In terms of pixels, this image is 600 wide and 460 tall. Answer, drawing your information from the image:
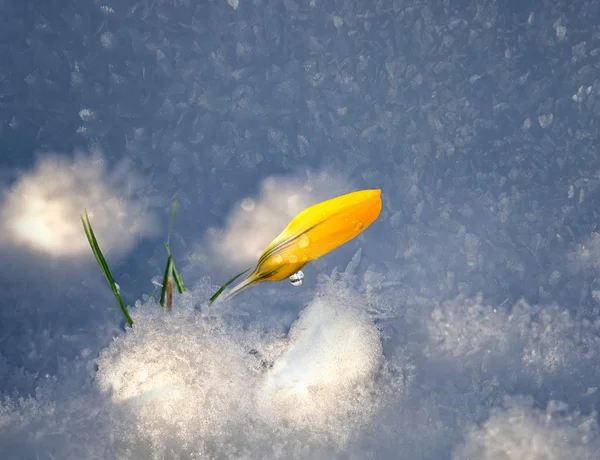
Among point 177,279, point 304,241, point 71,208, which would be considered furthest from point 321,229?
point 71,208

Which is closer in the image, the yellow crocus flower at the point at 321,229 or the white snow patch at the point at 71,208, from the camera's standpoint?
the yellow crocus flower at the point at 321,229

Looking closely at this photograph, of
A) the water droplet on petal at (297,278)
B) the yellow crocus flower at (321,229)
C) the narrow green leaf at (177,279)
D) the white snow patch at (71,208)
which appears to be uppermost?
the white snow patch at (71,208)

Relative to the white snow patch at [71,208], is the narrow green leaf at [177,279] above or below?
below

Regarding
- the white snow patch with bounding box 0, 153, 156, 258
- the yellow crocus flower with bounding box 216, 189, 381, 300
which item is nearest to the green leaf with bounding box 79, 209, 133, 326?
the white snow patch with bounding box 0, 153, 156, 258

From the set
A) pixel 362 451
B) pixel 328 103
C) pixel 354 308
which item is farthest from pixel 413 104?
pixel 362 451

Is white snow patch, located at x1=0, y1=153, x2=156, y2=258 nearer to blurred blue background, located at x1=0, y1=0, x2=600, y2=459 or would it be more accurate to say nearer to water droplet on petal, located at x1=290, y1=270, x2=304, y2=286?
blurred blue background, located at x1=0, y1=0, x2=600, y2=459

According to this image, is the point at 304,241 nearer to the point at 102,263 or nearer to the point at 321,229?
the point at 321,229

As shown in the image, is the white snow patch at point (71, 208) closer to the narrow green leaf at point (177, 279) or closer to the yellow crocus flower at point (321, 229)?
the narrow green leaf at point (177, 279)

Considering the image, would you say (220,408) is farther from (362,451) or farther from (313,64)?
(313,64)

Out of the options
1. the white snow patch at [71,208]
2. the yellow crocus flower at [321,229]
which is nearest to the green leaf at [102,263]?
the white snow patch at [71,208]
